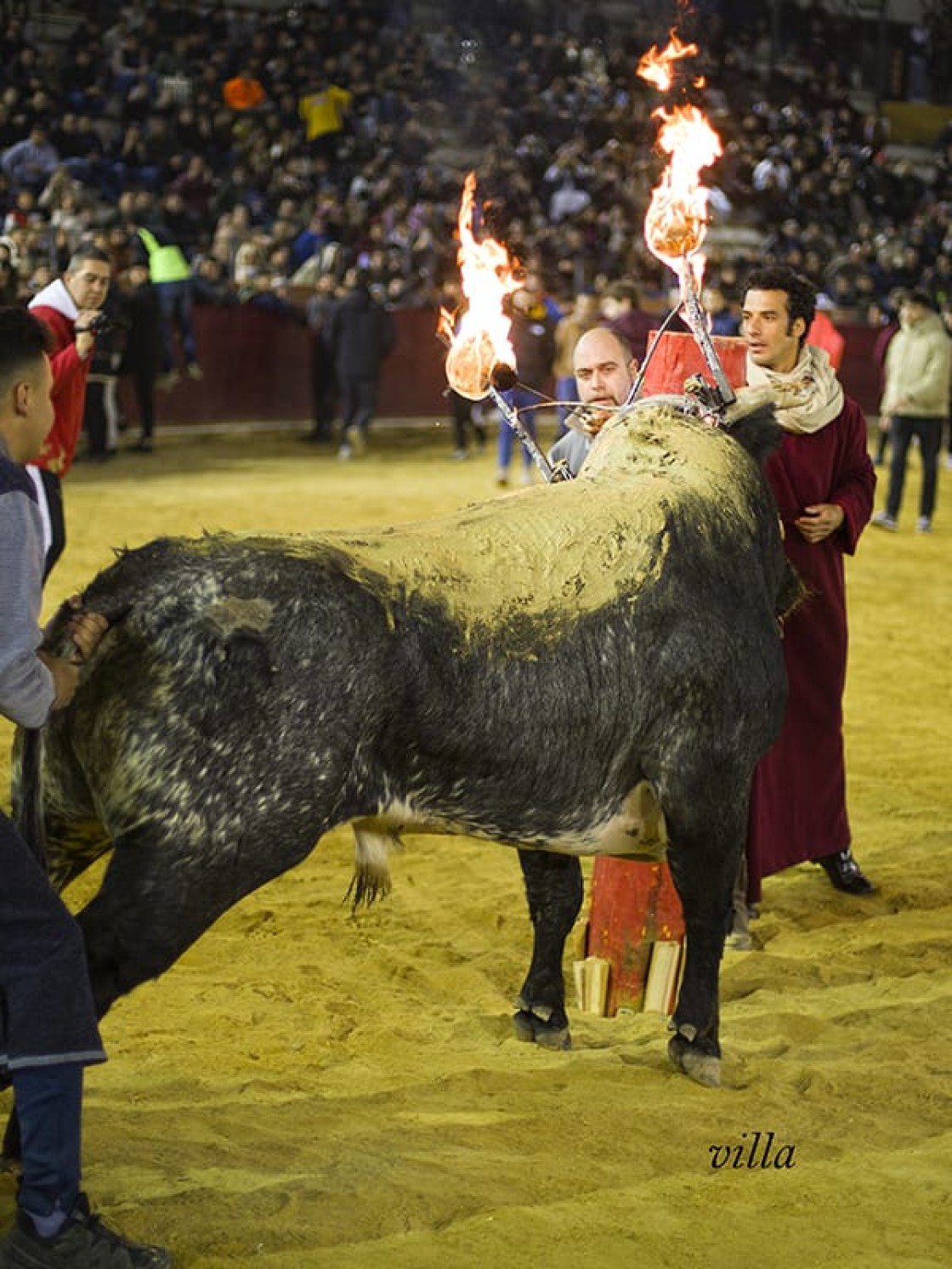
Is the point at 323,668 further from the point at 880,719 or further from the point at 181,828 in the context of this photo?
the point at 880,719

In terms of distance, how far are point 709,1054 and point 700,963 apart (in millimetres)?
258

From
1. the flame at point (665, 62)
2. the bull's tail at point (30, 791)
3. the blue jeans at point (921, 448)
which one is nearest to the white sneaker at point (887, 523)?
the blue jeans at point (921, 448)

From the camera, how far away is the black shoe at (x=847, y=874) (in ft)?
22.5

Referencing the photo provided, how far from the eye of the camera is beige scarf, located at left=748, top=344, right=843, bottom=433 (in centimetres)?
618

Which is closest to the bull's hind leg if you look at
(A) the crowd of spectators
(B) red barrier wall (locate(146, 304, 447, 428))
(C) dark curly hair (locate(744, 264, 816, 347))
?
(C) dark curly hair (locate(744, 264, 816, 347))

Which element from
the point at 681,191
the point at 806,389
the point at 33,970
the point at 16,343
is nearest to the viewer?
the point at 33,970

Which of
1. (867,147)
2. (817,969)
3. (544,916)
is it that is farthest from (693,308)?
(867,147)

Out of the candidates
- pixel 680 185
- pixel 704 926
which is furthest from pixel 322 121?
pixel 704 926

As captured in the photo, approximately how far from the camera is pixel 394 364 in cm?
2556

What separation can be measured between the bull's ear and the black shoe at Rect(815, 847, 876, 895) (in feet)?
7.08

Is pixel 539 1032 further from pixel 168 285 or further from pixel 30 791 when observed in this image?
pixel 168 285

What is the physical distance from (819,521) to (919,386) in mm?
10374

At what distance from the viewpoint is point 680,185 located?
18.3 ft

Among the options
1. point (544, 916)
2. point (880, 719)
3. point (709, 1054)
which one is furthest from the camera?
point (880, 719)
